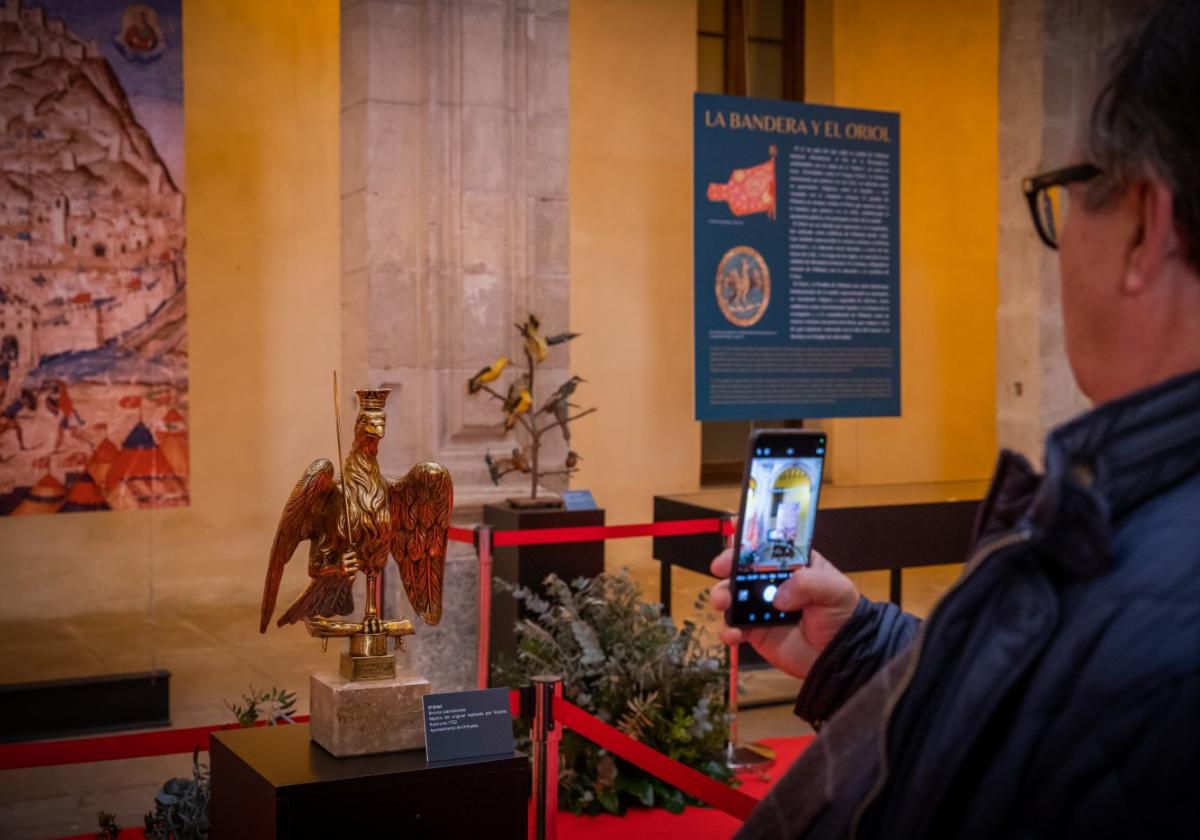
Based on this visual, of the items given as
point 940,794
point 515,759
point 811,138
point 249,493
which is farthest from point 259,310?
point 940,794

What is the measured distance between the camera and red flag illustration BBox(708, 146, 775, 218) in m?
9.00

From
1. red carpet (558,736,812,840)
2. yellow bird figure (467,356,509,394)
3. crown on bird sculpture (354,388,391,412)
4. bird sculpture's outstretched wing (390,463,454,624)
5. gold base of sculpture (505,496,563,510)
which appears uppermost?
yellow bird figure (467,356,509,394)

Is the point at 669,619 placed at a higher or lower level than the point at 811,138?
lower

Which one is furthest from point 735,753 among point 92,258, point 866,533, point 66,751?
point 92,258

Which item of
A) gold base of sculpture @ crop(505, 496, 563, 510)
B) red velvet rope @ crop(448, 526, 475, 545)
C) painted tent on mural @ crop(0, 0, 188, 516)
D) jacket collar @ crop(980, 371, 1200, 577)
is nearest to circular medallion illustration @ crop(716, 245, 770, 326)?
gold base of sculpture @ crop(505, 496, 563, 510)

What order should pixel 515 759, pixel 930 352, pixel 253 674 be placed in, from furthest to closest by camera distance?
pixel 930 352 → pixel 253 674 → pixel 515 759

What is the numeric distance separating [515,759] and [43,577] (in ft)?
24.8

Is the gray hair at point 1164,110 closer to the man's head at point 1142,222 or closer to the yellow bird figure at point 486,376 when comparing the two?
the man's head at point 1142,222

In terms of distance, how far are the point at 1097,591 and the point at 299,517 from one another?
2865 millimetres

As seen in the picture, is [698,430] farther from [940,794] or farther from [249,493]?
[940,794]

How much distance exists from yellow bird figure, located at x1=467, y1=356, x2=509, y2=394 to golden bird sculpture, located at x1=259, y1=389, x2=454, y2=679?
12.5ft

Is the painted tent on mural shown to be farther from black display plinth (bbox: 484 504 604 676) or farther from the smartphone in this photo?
the smartphone

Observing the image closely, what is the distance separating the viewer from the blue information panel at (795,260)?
29.3 feet

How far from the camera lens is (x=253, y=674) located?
8.56 metres
